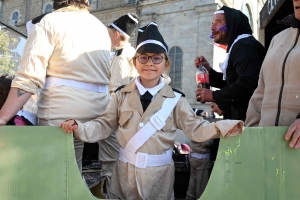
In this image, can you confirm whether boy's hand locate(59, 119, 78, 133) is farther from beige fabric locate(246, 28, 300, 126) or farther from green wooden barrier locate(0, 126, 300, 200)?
beige fabric locate(246, 28, 300, 126)

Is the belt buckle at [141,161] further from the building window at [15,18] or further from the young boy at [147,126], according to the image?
the building window at [15,18]

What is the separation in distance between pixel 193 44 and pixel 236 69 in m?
13.8

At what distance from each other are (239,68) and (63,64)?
1528 mm

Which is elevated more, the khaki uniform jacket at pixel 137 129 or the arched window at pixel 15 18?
the arched window at pixel 15 18

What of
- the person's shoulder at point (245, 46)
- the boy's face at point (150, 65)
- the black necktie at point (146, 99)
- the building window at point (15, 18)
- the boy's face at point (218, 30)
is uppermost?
the building window at point (15, 18)

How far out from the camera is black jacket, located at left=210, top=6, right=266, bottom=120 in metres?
2.67

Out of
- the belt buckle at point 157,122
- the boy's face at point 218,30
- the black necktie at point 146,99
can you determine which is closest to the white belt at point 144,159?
the belt buckle at point 157,122

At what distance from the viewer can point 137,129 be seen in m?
2.08

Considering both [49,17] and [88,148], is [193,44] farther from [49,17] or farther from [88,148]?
[49,17]

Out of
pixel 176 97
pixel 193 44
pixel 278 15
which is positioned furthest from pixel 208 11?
pixel 176 97

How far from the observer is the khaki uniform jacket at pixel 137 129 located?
2014 mm

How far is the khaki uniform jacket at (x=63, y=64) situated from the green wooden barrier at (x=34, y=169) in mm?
362

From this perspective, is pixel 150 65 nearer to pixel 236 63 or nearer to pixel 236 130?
pixel 236 130

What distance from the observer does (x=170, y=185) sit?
211cm
